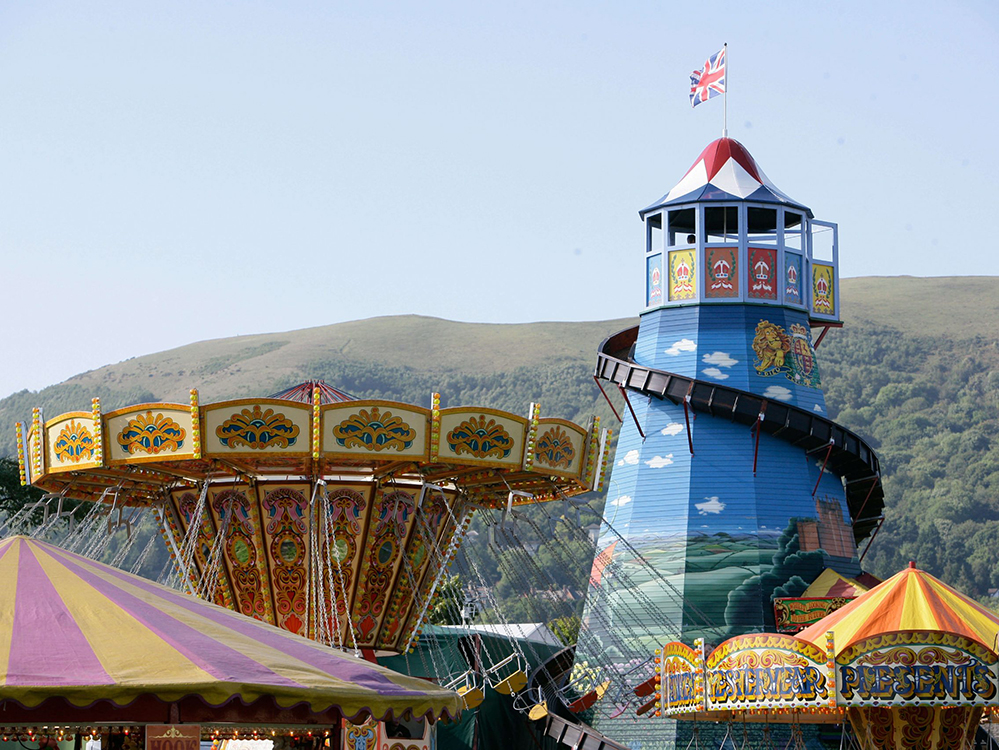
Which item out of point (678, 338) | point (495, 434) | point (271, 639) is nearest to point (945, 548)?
point (678, 338)

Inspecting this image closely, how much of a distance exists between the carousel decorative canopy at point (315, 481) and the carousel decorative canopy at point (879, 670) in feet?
11.0

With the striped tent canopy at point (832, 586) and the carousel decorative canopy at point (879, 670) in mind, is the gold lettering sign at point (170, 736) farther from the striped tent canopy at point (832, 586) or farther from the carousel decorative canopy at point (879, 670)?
the striped tent canopy at point (832, 586)

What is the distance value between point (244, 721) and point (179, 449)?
6.51 meters

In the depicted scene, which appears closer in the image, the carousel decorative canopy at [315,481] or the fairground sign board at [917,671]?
the fairground sign board at [917,671]

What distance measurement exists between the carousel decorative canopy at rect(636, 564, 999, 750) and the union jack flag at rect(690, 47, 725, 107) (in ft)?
50.5

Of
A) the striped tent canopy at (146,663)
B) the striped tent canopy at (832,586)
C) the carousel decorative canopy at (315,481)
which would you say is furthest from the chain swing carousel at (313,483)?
the striped tent canopy at (832,586)

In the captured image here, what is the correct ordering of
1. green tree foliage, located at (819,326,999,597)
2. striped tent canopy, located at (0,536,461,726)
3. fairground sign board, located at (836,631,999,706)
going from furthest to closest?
green tree foliage, located at (819,326,999,597) < fairground sign board, located at (836,631,999,706) < striped tent canopy, located at (0,536,461,726)

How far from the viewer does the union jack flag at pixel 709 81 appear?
30.7m

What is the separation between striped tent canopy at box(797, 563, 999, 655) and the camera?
639 inches

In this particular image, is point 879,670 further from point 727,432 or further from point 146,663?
point 727,432

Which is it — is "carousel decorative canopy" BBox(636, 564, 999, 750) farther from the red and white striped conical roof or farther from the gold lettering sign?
the red and white striped conical roof

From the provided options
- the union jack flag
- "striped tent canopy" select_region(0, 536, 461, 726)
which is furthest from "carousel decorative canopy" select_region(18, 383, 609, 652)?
the union jack flag

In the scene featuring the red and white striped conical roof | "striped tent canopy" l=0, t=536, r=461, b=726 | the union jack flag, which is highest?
the union jack flag

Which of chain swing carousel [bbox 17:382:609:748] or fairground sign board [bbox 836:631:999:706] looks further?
chain swing carousel [bbox 17:382:609:748]
